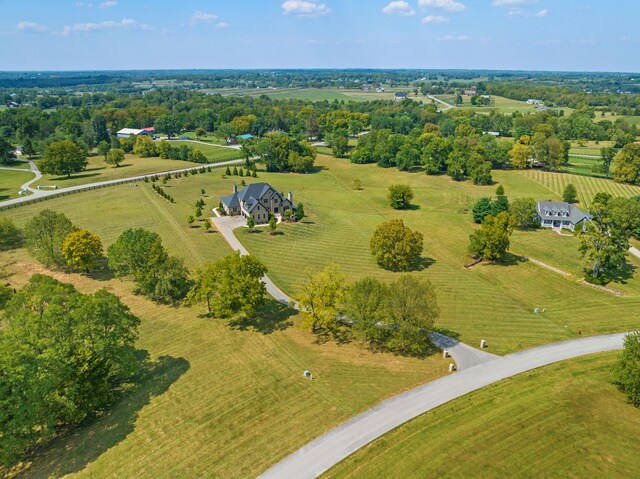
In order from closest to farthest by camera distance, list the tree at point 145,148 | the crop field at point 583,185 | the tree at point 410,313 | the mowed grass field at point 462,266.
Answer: the tree at point 410,313 < the mowed grass field at point 462,266 < the crop field at point 583,185 < the tree at point 145,148

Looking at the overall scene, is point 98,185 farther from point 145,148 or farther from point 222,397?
point 222,397

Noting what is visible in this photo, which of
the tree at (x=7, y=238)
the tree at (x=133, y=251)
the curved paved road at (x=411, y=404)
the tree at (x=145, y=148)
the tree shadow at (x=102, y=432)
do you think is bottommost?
the tree shadow at (x=102, y=432)

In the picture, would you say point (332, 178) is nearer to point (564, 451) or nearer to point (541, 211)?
point (541, 211)

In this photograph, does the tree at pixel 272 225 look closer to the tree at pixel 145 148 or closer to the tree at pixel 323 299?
the tree at pixel 323 299

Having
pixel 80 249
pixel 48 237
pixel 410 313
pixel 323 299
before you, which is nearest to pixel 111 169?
pixel 48 237

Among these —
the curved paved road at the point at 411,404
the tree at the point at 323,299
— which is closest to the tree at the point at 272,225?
the tree at the point at 323,299
